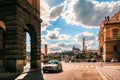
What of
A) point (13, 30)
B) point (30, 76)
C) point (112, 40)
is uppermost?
point (112, 40)

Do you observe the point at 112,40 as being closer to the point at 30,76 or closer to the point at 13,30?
the point at 13,30

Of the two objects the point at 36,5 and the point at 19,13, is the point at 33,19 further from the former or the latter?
the point at 19,13

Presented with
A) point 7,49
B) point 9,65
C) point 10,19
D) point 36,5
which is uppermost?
point 36,5

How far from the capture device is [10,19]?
2834 cm

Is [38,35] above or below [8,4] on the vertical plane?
below

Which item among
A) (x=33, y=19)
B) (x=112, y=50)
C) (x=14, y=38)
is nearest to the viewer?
(x=14, y=38)

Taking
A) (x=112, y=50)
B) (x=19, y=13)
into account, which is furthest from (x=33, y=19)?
(x=112, y=50)

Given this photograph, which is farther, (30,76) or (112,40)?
(112,40)

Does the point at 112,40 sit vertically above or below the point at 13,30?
above

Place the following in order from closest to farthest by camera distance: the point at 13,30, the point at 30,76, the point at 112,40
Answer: the point at 30,76 < the point at 13,30 < the point at 112,40

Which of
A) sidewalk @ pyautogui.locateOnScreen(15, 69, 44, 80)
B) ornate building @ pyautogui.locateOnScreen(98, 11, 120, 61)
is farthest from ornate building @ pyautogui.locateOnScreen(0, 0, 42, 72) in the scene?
ornate building @ pyautogui.locateOnScreen(98, 11, 120, 61)

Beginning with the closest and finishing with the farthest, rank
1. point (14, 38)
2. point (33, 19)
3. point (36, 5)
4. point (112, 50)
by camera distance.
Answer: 1. point (14, 38)
2. point (33, 19)
3. point (36, 5)
4. point (112, 50)

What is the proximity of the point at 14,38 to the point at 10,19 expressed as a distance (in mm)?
2221

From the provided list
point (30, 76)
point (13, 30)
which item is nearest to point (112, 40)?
point (13, 30)
